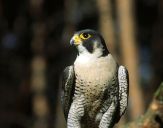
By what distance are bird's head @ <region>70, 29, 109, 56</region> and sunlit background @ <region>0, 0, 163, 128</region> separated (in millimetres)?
8670

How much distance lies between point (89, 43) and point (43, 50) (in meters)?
10.2

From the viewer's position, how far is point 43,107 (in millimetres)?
16625

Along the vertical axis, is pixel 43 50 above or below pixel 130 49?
below

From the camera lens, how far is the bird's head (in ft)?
22.5

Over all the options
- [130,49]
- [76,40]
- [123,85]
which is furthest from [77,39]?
[130,49]

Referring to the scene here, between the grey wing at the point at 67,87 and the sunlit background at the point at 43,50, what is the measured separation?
336 inches

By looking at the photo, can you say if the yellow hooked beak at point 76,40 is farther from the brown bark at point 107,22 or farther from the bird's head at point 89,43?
the brown bark at point 107,22

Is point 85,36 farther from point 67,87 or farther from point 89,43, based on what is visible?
point 67,87

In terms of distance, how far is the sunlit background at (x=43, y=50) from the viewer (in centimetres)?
1639

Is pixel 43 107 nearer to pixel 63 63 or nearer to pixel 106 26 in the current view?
pixel 63 63

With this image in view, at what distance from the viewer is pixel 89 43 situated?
687cm

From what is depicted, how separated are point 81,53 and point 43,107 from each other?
9.89 meters

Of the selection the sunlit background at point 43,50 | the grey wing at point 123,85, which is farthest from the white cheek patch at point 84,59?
the sunlit background at point 43,50

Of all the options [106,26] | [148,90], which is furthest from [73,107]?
[148,90]
